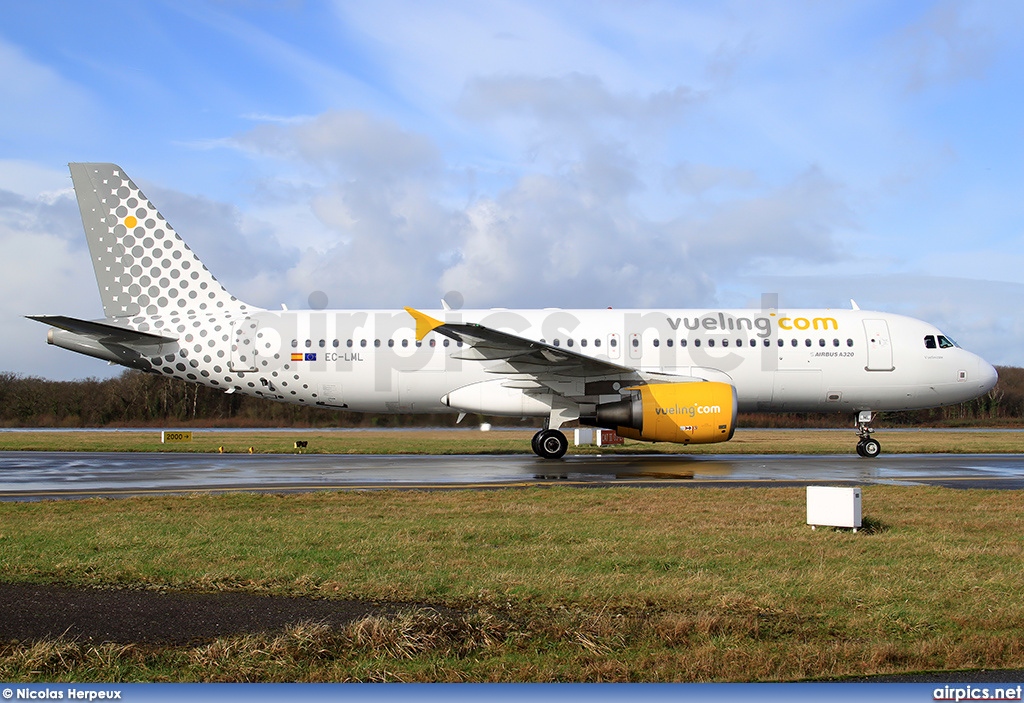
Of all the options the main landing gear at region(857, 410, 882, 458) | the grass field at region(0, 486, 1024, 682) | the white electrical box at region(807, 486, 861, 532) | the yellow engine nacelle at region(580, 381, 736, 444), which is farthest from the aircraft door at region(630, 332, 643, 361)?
the white electrical box at region(807, 486, 861, 532)

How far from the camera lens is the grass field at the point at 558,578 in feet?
16.1

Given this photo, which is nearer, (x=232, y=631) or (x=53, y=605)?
(x=232, y=631)

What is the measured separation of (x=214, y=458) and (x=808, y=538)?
18553 mm

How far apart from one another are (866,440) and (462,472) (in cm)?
1143

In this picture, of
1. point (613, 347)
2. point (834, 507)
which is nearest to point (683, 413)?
point (613, 347)

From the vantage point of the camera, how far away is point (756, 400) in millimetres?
21703

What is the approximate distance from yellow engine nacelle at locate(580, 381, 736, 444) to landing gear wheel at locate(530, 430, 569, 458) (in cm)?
248

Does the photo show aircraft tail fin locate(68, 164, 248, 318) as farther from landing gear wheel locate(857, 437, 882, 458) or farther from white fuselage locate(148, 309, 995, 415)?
landing gear wheel locate(857, 437, 882, 458)

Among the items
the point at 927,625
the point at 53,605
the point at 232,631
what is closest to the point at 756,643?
the point at 927,625

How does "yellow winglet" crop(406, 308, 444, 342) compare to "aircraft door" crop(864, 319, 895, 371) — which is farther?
"aircraft door" crop(864, 319, 895, 371)

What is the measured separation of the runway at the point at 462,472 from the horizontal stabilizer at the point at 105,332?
10.4ft

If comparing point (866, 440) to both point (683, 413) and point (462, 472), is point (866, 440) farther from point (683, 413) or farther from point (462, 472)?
point (462, 472)

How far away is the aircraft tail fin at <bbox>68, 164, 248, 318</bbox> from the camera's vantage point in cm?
2244

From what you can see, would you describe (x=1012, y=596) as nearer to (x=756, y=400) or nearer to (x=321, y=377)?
(x=756, y=400)
